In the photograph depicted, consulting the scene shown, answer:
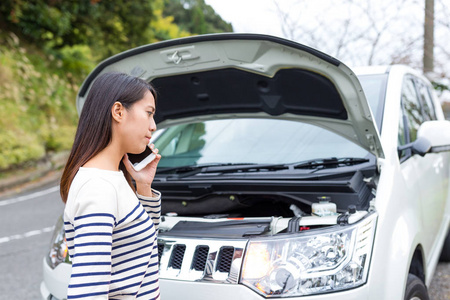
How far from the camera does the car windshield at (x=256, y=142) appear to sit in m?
2.61

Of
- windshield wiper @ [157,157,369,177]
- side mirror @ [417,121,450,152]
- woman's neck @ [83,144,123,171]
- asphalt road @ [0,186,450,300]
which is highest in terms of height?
side mirror @ [417,121,450,152]

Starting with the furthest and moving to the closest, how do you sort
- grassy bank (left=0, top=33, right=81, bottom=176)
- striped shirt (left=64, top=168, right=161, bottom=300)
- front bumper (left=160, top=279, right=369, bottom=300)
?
1. grassy bank (left=0, top=33, right=81, bottom=176)
2. front bumper (left=160, top=279, right=369, bottom=300)
3. striped shirt (left=64, top=168, right=161, bottom=300)

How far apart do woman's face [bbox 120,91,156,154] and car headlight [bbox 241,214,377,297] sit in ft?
2.55

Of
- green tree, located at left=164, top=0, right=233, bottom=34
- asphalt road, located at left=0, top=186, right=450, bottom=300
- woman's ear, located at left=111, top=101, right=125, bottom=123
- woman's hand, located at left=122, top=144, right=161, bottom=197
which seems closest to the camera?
woman's ear, located at left=111, top=101, right=125, bottom=123

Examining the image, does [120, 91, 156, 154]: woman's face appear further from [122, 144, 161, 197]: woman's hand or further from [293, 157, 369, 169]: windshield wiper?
[293, 157, 369, 169]: windshield wiper

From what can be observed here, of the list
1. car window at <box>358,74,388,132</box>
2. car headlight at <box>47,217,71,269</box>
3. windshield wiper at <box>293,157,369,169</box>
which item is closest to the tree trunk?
car window at <box>358,74,388,132</box>

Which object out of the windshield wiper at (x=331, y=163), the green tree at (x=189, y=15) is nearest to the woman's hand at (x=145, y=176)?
the windshield wiper at (x=331, y=163)

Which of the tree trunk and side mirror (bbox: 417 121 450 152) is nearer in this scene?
side mirror (bbox: 417 121 450 152)

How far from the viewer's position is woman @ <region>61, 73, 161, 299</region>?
3.66 feet

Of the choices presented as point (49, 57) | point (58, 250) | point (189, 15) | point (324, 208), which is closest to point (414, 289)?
point (324, 208)

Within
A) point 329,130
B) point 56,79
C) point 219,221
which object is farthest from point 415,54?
point 56,79

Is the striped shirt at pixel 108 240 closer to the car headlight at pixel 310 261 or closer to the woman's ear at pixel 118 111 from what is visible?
the woman's ear at pixel 118 111

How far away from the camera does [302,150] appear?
265 centimetres

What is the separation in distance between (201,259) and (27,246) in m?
3.90
